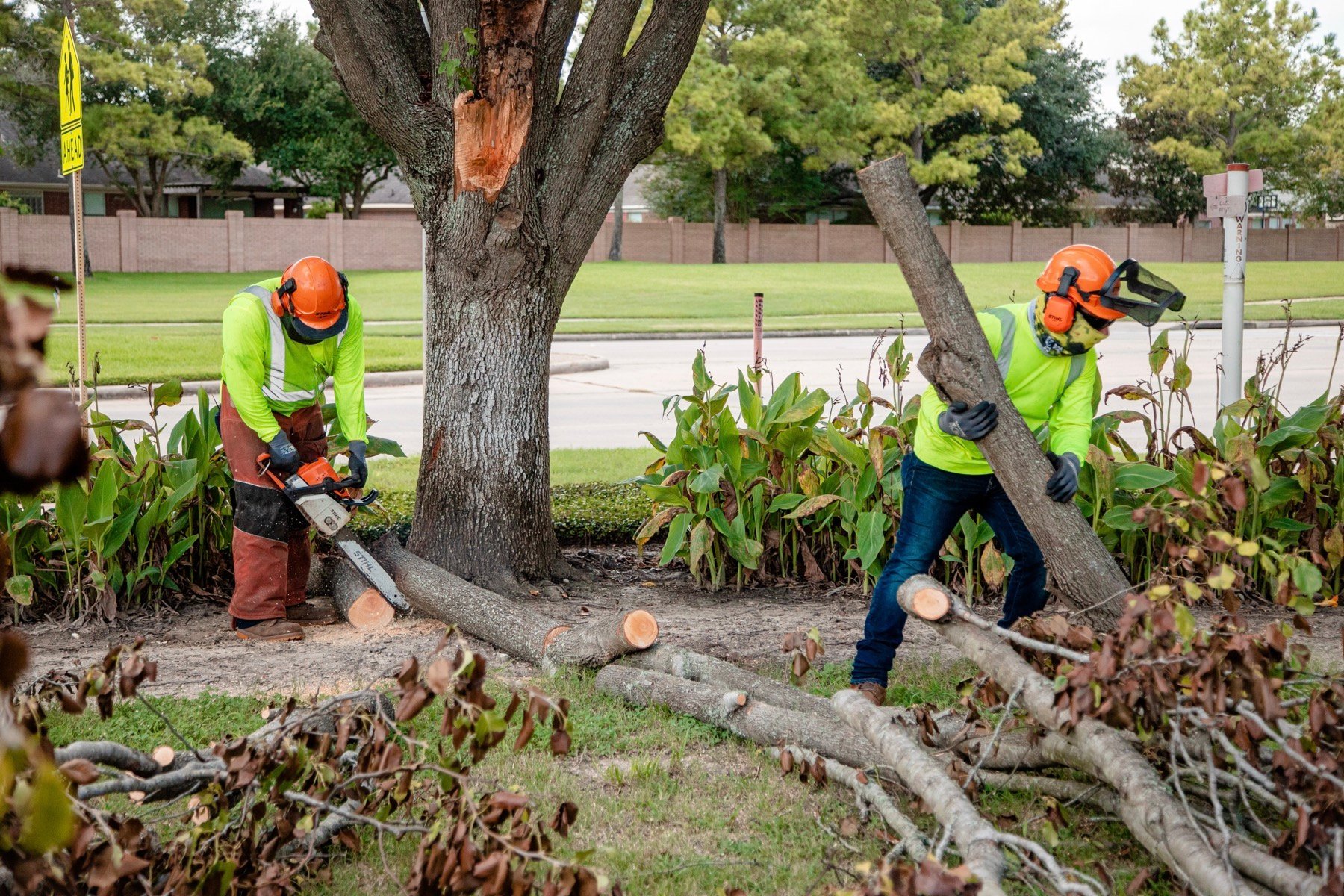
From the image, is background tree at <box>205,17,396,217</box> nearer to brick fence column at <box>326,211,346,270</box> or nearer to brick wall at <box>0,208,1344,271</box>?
brick wall at <box>0,208,1344,271</box>

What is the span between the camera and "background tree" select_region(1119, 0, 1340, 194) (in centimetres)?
4644

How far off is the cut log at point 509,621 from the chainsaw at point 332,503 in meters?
0.13

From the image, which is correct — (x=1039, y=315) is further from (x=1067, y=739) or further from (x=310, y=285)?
(x=310, y=285)

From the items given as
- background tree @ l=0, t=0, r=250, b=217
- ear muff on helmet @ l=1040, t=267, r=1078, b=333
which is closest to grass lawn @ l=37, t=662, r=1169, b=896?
ear muff on helmet @ l=1040, t=267, r=1078, b=333

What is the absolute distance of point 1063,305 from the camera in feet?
13.0

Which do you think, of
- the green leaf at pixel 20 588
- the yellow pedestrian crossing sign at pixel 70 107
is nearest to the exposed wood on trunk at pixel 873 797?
→ the green leaf at pixel 20 588

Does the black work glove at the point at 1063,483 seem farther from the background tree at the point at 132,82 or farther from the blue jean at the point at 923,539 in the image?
the background tree at the point at 132,82

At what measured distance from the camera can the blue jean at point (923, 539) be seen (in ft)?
13.9

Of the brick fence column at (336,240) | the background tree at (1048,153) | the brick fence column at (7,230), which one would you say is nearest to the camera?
the brick fence column at (7,230)

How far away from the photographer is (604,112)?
19.0 ft

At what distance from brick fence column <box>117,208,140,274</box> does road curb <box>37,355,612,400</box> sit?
25.2 metres

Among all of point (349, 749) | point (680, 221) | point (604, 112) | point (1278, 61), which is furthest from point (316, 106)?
point (349, 749)

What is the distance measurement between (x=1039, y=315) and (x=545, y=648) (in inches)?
83.6

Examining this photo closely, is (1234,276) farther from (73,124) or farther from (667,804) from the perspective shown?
(73,124)
